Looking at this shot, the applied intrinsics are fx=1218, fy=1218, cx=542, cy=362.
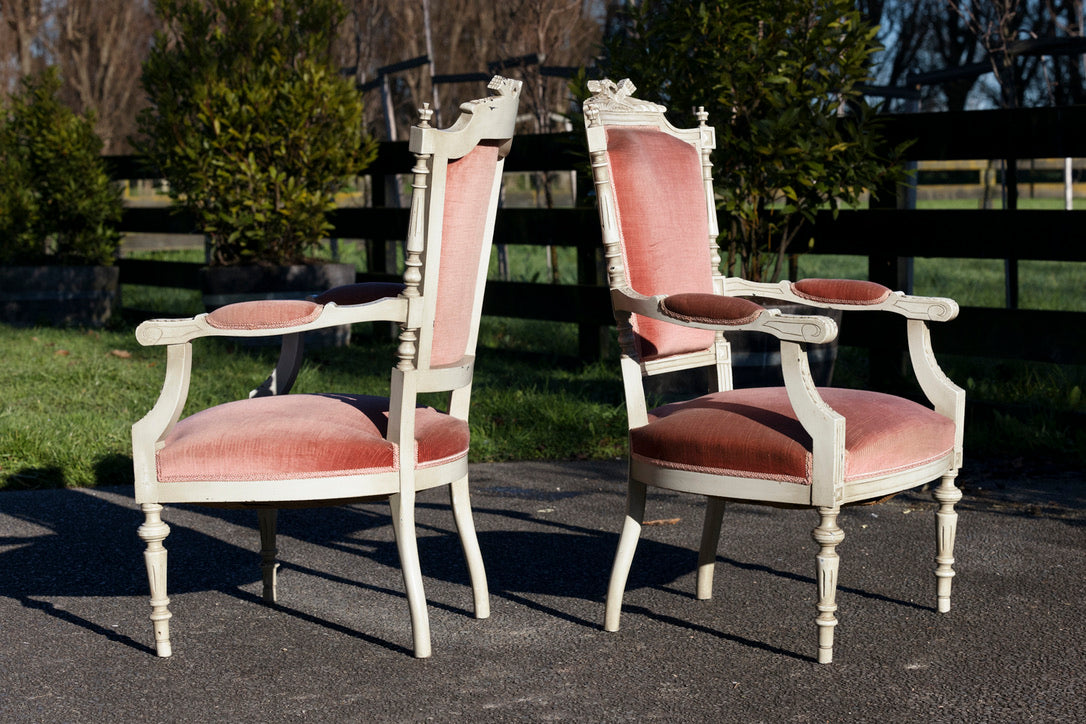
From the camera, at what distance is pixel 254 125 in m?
7.73

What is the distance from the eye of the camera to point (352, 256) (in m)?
13.8

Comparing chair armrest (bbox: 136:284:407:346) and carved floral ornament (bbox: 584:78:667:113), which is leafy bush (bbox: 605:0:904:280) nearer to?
carved floral ornament (bbox: 584:78:667:113)

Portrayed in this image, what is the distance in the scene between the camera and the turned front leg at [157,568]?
282 centimetres

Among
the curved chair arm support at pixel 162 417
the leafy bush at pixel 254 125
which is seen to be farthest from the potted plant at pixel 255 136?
the curved chair arm support at pixel 162 417

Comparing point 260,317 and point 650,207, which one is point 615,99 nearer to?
point 650,207

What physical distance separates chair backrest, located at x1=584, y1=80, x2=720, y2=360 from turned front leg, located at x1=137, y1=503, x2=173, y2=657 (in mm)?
1289

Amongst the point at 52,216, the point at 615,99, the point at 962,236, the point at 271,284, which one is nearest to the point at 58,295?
the point at 52,216

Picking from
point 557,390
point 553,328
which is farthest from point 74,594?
point 553,328

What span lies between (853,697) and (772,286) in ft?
4.19

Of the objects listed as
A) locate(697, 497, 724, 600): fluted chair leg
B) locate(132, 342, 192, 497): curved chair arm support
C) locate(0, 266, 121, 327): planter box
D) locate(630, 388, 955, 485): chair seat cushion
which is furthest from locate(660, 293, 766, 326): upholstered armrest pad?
locate(0, 266, 121, 327): planter box

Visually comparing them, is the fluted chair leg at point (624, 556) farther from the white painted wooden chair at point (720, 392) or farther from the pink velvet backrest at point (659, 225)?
the pink velvet backrest at point (659, 225)

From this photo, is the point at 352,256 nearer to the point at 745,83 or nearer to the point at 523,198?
the point at 745,83

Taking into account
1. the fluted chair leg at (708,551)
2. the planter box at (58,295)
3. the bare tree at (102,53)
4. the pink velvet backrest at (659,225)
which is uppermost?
the bare tree at (102,53)

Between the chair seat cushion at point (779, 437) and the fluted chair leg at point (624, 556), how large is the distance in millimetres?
116
